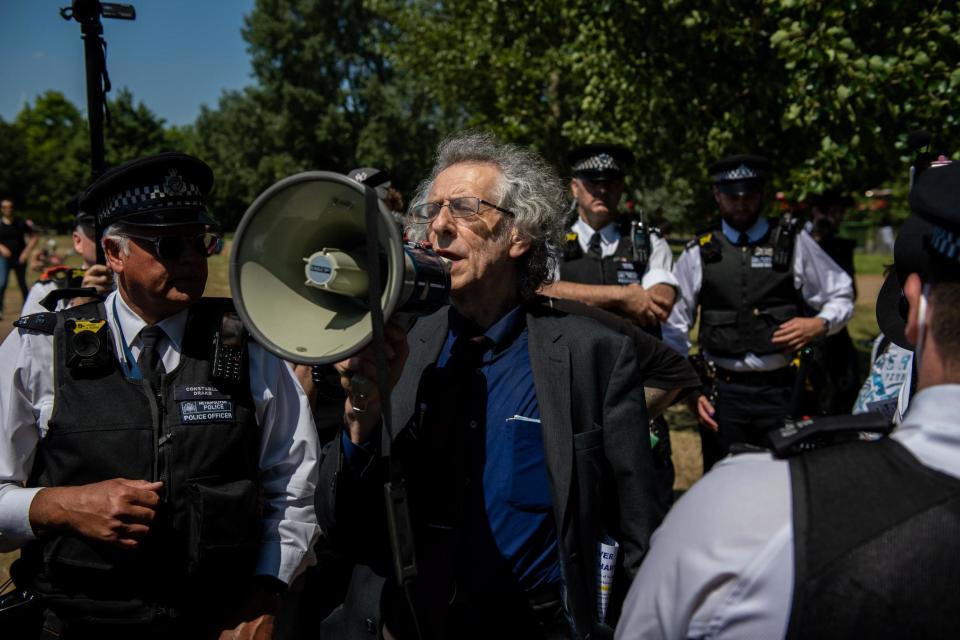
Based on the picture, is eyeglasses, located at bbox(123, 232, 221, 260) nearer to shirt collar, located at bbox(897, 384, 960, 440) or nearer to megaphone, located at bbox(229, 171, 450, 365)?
megaphone, located at bbox(229, 171, 450, 365)

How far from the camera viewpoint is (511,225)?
232 cm

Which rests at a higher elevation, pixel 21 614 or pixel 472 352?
pixel 472 352

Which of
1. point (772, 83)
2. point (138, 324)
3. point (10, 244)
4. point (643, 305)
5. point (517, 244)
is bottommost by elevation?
point (643, 305)

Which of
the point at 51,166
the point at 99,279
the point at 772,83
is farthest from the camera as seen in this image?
the point at 51,166

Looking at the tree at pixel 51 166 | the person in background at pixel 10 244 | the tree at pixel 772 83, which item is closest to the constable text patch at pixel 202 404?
the tree at pixel 772 83

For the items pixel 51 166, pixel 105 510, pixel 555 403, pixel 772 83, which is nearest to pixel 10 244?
pixel 772 83

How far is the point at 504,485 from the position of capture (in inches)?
80.0

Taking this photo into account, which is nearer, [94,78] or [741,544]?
[741,544]

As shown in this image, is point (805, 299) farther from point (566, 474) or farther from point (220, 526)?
point (220, 526)

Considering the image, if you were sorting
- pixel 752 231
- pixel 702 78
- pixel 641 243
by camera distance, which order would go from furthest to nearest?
1. pixel 702 78
2. pixel 752 231
3. pixel 641 243

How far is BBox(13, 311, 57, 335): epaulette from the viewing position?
1.99m

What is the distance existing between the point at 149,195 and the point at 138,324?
0.38 m

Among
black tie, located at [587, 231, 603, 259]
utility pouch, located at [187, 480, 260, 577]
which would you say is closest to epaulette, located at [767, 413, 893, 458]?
utility pouch, located at [187, 480, 260, 577]

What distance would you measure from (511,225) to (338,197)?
0.81 metres
